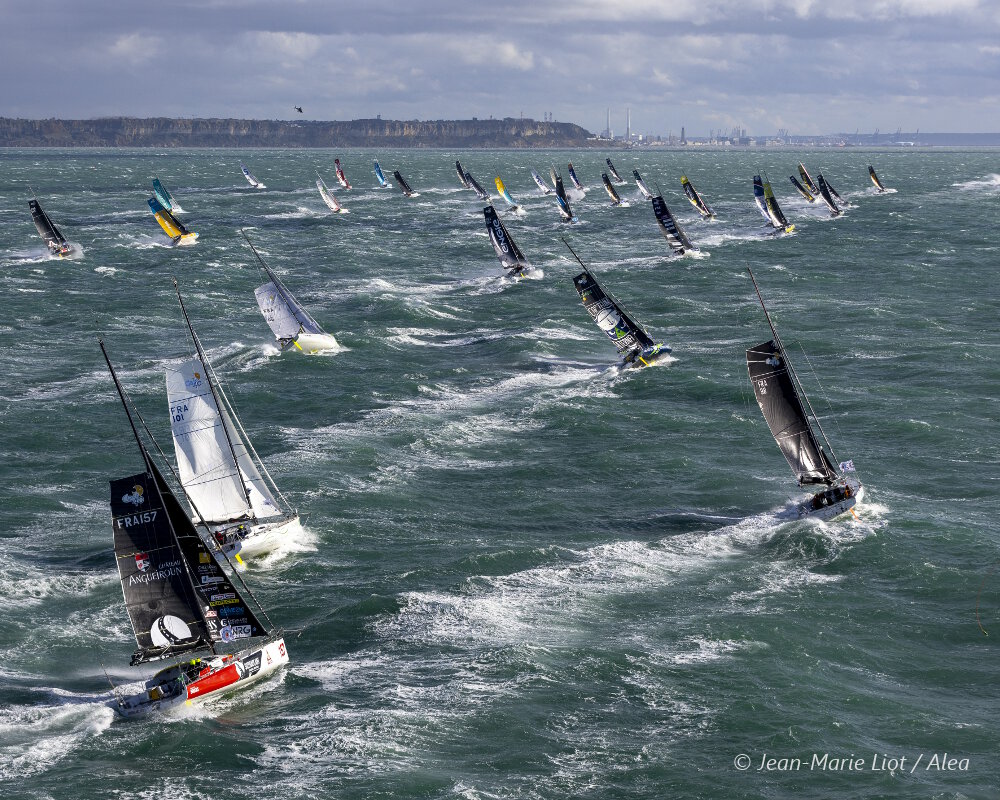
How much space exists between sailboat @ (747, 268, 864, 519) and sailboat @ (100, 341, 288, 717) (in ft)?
56.0

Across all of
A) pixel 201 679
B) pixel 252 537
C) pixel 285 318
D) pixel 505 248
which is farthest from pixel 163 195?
pixel 201 679

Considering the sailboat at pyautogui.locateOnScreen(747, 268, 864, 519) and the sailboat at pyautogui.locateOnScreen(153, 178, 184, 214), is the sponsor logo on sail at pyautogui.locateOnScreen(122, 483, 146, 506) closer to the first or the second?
the sailboat at pyautogui.locateOnScreen(747, 268, 864, 519)

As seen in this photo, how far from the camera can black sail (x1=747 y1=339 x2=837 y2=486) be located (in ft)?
121

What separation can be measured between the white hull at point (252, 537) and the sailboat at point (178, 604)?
5.72 meters

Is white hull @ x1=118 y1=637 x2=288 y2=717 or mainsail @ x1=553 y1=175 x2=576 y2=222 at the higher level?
mainsail @ x1=553 y1=175 x2=576 y2=222

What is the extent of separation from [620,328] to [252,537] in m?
27.7

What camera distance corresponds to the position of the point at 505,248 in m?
81.4

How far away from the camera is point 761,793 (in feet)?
71.9

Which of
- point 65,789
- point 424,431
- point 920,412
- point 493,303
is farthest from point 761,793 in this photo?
point 493,303

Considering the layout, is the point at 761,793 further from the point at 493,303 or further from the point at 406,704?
the point at 493,303

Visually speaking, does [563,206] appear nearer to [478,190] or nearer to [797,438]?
[478,190]

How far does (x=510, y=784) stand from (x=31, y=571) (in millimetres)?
16906

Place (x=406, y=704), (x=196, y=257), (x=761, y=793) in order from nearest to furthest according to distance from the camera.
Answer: (x=761, y=793)
(x=406, y=704)
(x=196, y=257)

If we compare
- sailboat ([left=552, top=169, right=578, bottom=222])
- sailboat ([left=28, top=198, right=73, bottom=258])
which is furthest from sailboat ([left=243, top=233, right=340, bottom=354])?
sailboat ([left=552, top=169, right=578, bottom=222])
